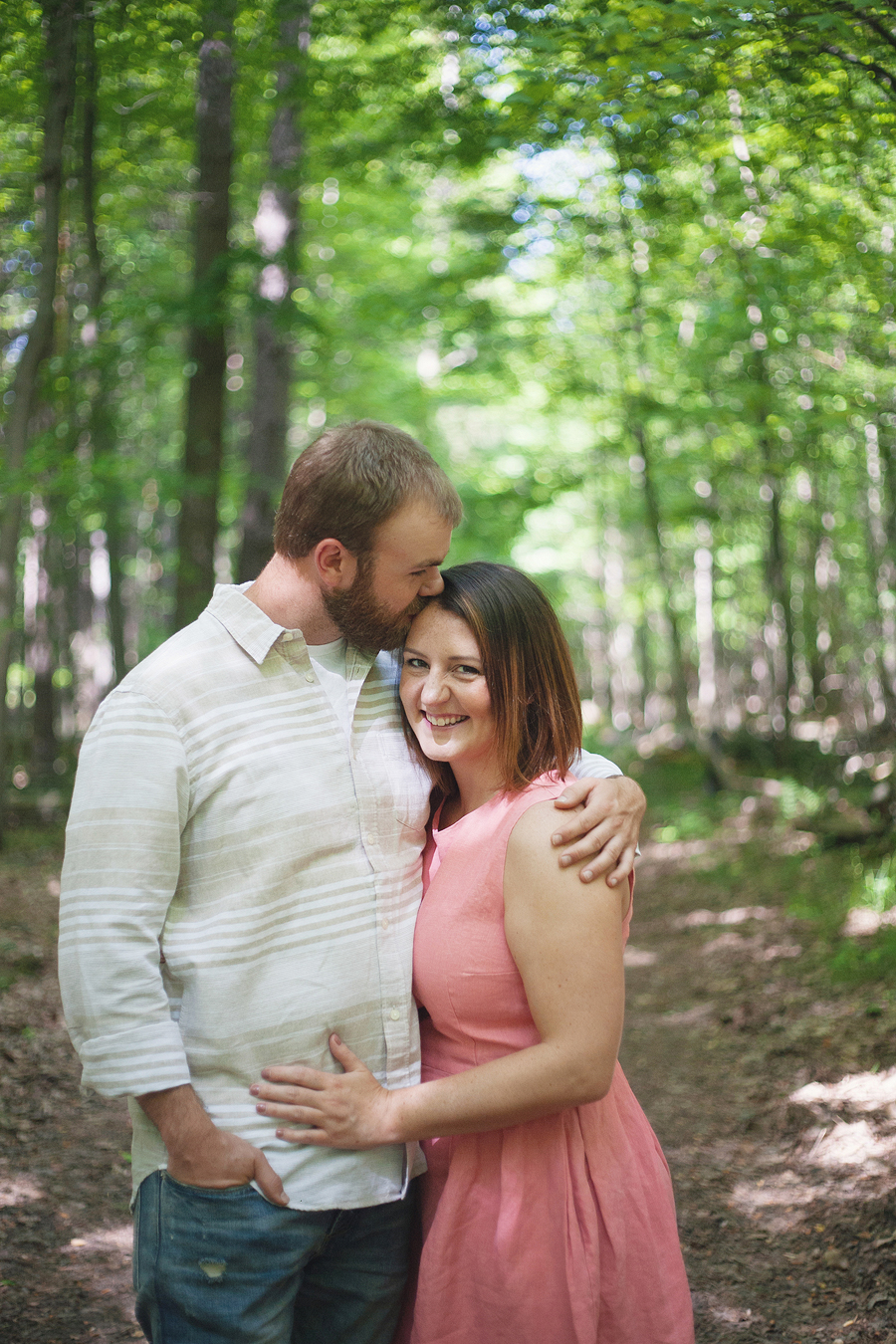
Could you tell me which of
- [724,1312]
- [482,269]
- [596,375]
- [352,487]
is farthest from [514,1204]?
[596,375]

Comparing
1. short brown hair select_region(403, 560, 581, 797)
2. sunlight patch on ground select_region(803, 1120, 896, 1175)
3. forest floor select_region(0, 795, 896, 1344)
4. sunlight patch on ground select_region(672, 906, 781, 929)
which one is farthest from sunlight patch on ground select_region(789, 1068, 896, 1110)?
short brown hair select_region(403, 560, 581, 797)

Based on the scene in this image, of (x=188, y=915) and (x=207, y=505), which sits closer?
(x=188, y=915)

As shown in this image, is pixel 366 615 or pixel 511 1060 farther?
pixel 366 615

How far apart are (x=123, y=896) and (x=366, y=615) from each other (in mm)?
826

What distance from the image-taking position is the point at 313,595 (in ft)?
7.20

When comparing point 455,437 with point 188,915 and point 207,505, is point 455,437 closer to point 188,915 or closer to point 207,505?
point 207,505

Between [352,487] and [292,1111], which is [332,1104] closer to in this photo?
[292,1111]

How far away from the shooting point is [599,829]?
6.46ft

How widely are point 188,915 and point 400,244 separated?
59.4 feet

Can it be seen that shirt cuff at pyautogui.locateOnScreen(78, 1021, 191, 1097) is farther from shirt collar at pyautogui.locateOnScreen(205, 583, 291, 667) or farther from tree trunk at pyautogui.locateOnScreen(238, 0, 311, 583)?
tree trunk at pyautogui.locateOnScreen(238, 0, 311, 583)

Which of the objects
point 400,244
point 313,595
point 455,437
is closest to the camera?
point 313,595

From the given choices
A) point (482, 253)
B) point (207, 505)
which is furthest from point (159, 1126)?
point (482, 253)

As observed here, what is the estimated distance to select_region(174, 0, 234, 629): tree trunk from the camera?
8.31 metres

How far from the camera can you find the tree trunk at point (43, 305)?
6.45 meters
